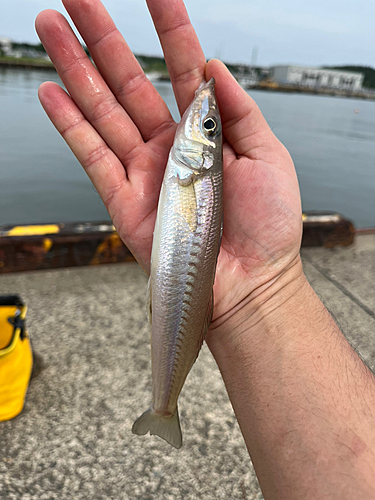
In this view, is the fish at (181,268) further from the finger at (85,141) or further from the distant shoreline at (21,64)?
the distant shoreline at (21,64)

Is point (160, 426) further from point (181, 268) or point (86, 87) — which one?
point (86, 87)

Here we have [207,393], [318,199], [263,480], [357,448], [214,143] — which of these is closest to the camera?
[357,448]

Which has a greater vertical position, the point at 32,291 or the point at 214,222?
the point at 214,222

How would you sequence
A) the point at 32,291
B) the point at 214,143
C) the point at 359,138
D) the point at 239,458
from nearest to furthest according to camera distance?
the point at 214,143, the point at 239,458, the point at 32,291, the point at 359,138

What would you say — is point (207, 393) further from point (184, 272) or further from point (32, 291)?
point (32, 291)

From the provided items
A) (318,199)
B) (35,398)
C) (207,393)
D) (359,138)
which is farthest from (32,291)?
(359,138)

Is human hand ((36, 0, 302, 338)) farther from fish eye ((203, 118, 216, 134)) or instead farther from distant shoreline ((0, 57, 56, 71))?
distant shoreline ((0, 57, 56, 71))

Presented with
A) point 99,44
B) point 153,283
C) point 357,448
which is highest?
point 99,44

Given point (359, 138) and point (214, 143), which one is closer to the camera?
point (214, 143)
